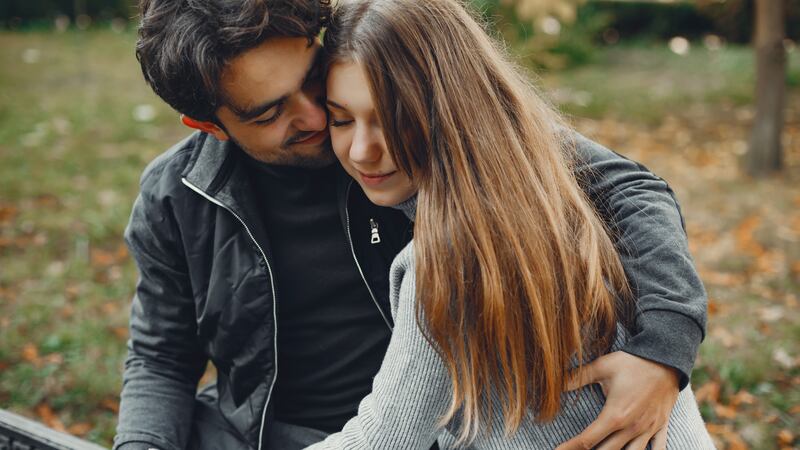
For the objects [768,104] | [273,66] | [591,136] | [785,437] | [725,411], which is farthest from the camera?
[768,104]

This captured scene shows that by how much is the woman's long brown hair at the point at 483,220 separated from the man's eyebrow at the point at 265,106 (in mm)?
183

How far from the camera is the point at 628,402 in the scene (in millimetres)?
1512

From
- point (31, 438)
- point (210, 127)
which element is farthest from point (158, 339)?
point (210, 127)

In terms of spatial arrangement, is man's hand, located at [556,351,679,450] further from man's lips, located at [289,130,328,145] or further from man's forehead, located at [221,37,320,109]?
man's forehead, located at [221,37,320,109]

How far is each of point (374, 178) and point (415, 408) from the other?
565 millimetres

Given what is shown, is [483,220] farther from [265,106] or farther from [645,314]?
[265,106]

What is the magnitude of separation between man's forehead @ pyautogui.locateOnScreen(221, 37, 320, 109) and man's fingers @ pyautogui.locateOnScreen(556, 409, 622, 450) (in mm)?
1094

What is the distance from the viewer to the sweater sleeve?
1513 millimetres

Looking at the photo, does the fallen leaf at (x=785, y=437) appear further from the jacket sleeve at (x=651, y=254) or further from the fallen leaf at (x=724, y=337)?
the jacket sleeve at (x=651, y=254)

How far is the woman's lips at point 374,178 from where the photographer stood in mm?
1762

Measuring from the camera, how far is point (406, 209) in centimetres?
187

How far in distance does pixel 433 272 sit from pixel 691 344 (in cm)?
64

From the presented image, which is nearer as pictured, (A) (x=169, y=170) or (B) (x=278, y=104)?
(B) (x=278, y=104)

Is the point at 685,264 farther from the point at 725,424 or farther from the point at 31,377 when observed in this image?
the point at 31,377
